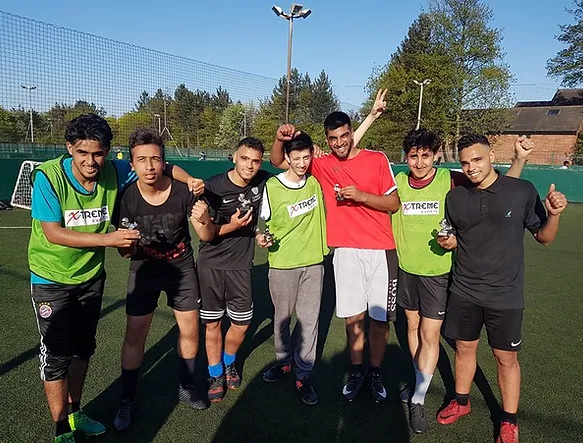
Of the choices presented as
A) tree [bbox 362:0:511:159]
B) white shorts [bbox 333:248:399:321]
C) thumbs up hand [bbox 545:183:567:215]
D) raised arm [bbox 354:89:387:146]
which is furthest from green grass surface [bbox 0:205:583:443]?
tree [bbox 362:0:511:159]

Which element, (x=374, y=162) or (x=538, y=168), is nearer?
(x=374, y=162)

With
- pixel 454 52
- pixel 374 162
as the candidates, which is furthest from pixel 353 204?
pixel 454 52

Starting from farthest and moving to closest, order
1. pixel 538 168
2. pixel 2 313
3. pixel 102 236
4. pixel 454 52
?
1. pixel 454 52
2. pixel 538 168
3. pixel 2 313
4. pixel 102 236

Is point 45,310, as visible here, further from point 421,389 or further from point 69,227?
point 421,389

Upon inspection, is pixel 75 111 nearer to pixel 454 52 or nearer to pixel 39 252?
pixel 39 252

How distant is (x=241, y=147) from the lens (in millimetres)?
3514

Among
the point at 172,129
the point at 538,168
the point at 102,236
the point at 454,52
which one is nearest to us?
the point at 102,236

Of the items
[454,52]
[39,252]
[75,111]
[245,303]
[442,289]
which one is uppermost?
[454,52]

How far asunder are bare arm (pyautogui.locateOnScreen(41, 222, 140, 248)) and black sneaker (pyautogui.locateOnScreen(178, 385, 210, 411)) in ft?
4.77

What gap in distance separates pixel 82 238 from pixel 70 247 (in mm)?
159

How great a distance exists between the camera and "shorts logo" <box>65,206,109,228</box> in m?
2.76

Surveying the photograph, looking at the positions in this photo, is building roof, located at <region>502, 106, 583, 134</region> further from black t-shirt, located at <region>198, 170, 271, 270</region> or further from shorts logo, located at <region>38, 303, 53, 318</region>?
shorts logo, located at <region>38, 303, 53, 318</region>

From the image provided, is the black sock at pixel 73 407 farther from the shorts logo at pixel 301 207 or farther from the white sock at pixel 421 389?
the white sock at pixel 421 389

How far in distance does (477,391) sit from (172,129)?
18334 mm
